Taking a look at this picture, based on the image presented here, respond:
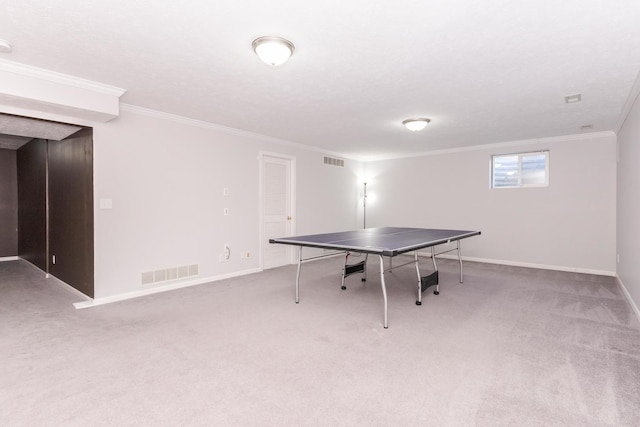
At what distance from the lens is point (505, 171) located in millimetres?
6195

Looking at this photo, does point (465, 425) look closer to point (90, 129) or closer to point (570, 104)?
point (570, 104)

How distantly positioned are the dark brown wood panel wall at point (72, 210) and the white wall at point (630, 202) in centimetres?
593

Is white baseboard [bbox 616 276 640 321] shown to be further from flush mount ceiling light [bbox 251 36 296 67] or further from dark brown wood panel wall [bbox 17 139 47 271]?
dark brown wood panel wall [bbox 17 139 47 271]

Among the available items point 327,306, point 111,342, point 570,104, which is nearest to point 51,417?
point 111,342

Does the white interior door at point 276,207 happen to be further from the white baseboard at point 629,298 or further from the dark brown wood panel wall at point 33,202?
the white baseboard at point 629,298

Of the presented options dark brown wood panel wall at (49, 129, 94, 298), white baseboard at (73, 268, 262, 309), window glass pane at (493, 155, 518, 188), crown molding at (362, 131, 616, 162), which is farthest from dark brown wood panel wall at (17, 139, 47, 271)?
window glass pane at (493, 155, 518, 188)

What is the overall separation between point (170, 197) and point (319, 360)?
3091 mm

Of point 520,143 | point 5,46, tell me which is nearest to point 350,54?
point 5,46

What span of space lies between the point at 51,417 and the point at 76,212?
2915 millimetres

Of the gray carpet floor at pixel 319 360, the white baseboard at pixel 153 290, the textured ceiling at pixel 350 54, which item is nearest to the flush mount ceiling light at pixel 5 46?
the textured ceiling at pixel 350 54

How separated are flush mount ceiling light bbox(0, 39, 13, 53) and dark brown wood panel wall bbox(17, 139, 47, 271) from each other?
118 inches

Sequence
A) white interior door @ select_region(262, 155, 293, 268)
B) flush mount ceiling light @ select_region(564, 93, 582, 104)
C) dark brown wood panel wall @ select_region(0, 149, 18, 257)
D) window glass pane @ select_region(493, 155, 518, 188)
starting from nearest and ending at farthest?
flush mount ceiling light @ select_region(564, 93, 582, 104), white interior door @ select_region(262, 155, 293, 268), window glass pane @ select_region(493, 155, 518, 188), dark brown wood panel wall @ select_region(0, 149, 18, 257)

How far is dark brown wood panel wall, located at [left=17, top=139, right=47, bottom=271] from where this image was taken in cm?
500

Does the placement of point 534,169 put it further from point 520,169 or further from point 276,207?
point 276,207
